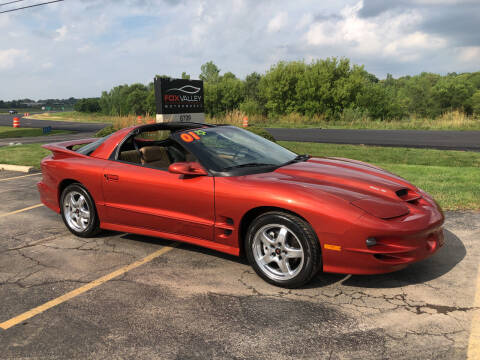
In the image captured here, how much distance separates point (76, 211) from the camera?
16.7 feet

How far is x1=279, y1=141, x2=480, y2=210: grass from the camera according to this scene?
6.45 metres

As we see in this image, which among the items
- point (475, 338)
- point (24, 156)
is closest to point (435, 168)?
point (475, 338)

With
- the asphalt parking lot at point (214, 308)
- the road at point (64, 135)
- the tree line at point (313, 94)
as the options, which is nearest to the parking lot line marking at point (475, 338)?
the asphalt parking lot at point (214, 308)

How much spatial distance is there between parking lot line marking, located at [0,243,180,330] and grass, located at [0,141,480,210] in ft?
13.6

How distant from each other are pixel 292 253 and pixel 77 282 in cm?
201

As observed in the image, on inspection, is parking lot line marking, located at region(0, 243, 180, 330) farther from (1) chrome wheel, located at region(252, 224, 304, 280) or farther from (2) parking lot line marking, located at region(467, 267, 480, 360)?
(2) parking lot line marking, located at region(467, 267, 480, 360)

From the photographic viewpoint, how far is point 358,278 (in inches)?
147

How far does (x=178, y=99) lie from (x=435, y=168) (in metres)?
8.74

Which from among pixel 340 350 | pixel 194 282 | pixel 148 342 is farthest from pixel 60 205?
pixel 340 350

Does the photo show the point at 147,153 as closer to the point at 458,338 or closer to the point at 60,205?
the point at 60,205

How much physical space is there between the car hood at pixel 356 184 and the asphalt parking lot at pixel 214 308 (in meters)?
0.71

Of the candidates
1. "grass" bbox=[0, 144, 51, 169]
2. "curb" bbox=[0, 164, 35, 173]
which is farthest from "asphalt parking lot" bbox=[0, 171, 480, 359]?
"grass" bbox=[0, 144, 51, 169]

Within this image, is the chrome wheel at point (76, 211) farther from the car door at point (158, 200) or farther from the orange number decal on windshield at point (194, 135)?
the orange number decal on windshield at point (194, 135)

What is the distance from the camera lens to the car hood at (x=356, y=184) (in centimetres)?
341
